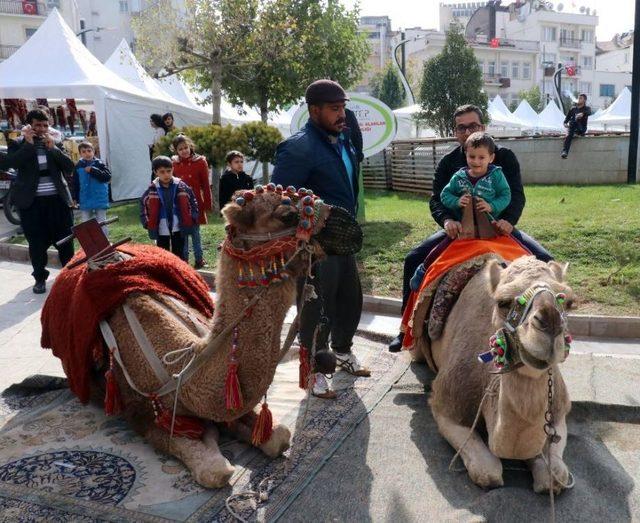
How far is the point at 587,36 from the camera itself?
278ft

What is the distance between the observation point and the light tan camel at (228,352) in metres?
3.09

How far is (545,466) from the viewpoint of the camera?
10.8 ft

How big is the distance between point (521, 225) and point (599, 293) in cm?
276

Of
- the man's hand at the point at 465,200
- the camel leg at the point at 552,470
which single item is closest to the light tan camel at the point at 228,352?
the camel leg at the point at 552,470

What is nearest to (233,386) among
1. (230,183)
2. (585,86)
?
(230,183)

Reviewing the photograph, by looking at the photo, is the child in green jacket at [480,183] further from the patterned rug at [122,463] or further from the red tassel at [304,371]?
the red tassel at [304,371]

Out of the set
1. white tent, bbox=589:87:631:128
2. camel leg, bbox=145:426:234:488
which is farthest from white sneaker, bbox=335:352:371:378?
white tent, bbox=589:87:631:128

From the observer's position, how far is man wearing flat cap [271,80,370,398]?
4465 millimetres

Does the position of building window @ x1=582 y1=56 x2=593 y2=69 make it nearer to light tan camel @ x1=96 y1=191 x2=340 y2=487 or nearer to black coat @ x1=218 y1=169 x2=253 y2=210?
black coat @ x1=218 y1=169 x2=253 y2=210

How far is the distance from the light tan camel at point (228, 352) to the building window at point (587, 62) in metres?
90.7

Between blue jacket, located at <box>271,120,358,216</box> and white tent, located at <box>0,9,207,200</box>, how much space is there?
455 inches

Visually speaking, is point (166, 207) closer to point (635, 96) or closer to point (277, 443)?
point (277, 443)

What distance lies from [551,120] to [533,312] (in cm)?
4145

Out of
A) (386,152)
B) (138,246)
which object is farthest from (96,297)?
(386,152)
